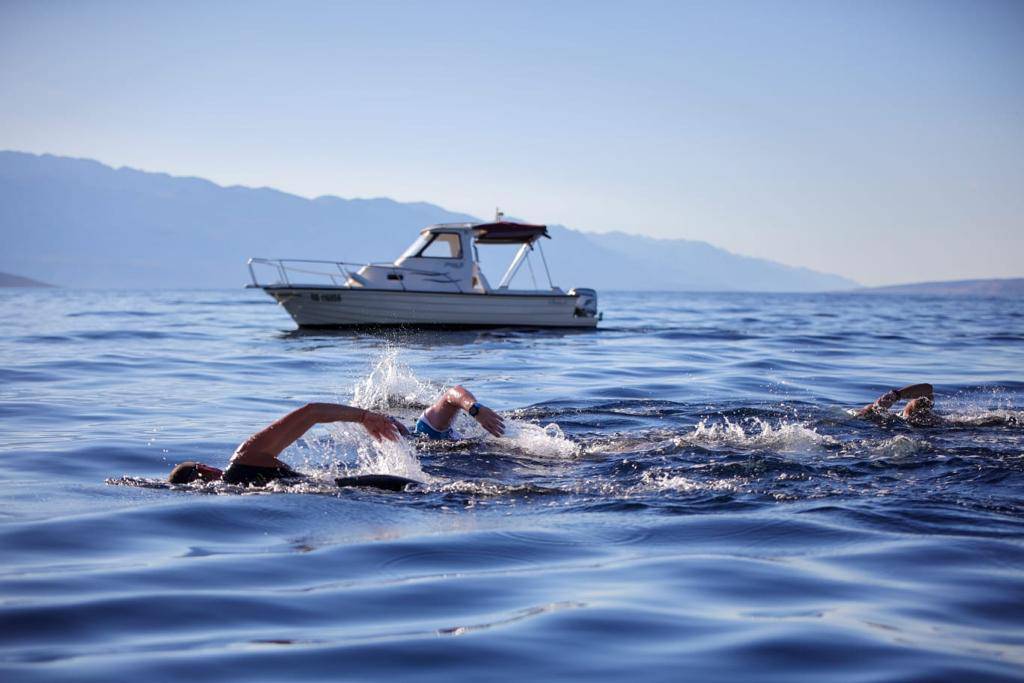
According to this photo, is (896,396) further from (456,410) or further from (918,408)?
(456,410)

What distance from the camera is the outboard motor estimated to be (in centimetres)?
3438

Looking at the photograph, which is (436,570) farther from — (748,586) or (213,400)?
(213,400)

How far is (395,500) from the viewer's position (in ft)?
25.1

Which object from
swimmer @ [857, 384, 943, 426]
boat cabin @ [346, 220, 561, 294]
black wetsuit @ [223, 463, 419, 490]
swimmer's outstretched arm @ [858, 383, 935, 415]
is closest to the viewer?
black wetsuit @ [223, 463, 419, 490]

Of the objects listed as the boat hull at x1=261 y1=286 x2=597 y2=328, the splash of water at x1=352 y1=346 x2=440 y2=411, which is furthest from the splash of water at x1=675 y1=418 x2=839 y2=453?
the boat hull at x1=261 y1=286 x2=597 y2=328

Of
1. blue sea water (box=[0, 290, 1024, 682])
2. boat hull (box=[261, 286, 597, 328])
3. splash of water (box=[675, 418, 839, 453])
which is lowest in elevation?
blue sea water (box=[0, 290, 1024, 682])

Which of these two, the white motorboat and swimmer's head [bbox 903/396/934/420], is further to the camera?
the white motorboat

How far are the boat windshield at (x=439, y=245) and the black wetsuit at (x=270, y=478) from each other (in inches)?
975

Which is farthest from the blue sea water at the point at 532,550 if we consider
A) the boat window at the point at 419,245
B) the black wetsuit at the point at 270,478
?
the boat window at the point at 419,245

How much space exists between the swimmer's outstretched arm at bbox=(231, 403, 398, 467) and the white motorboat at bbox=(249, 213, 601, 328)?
2297 centimetres

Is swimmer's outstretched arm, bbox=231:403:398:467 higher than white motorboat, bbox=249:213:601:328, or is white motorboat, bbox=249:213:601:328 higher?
white motorboat, bbox=249:213:601:328

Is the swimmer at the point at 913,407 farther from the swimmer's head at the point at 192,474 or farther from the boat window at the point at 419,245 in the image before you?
the boat window at the point at 419,245

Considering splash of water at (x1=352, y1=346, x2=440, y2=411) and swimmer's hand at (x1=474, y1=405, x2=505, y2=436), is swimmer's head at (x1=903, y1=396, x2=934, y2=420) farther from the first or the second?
splash of water at (x1=352, y1=346, x2=440, y2=411)

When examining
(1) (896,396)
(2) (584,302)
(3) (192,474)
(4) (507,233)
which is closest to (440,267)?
(4) (507,233)
